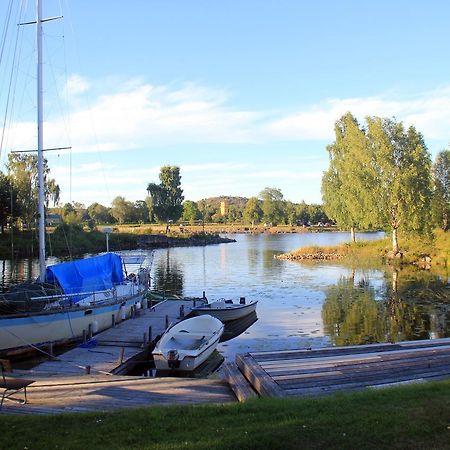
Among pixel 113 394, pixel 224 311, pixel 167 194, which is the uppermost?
pixel 167 194

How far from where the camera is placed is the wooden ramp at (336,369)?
353 inches

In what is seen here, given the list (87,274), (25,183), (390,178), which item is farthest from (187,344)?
(25,183)

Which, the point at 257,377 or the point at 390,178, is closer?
the point at 257,377

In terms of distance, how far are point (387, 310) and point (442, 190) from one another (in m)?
41.6

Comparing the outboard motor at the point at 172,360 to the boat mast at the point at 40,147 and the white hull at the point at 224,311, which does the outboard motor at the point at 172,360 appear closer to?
the boat mast at the point at 40,147

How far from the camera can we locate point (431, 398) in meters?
7.61

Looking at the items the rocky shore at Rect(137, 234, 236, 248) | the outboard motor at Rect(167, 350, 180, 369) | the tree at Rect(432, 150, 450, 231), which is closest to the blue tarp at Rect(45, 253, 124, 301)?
the outboard motor at Rect(167, 350, 180, 369)

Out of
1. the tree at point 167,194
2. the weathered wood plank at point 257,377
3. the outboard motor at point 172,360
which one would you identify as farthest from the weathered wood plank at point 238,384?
the tree at point 167,194

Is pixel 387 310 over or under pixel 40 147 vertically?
under

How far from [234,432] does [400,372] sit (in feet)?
15.6

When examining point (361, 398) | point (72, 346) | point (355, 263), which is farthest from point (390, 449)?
point (355, 263)

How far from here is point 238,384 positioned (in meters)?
9.62

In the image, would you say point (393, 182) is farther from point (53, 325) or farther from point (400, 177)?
point (53, 325)

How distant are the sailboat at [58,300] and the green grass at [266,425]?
1003 centimetres
